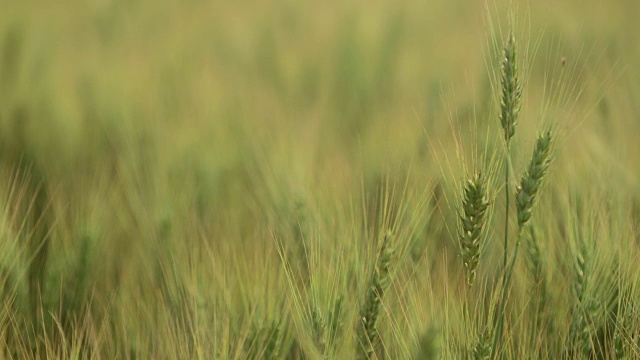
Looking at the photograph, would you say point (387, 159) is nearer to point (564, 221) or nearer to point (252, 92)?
point (564, 221)

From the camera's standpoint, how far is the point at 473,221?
2.80 feet

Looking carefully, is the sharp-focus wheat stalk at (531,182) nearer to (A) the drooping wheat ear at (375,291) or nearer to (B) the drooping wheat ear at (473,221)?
(B) the drooping wheat ear at (473,221)

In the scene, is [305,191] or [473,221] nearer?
[473,221]

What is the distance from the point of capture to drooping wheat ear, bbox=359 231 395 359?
935 mm

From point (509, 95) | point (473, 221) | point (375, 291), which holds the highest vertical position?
point (509, 95)

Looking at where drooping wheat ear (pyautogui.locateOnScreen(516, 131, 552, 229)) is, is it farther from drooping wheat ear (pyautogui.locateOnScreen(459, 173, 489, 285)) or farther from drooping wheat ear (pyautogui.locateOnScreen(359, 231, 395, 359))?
drooping wheat ear (pyautogui.locateOnScreen(359, 231, 395, 359))

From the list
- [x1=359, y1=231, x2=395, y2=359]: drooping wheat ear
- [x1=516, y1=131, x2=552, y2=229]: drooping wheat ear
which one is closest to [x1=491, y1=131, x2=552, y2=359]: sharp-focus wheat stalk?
[x1=516, y1=131, x2=552, y2=229]: drooping wheat ear

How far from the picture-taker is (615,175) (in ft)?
4.05

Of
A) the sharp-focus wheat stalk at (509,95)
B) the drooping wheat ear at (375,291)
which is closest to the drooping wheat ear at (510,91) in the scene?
the sharp-focus wheat stalk at (509,95)

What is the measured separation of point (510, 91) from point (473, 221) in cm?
17

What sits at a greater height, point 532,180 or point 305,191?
point 532,180

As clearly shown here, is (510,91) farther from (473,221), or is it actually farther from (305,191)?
(305,191)

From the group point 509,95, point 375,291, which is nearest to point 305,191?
point 375,291

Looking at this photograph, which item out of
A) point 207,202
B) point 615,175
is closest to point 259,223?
point 207,202
